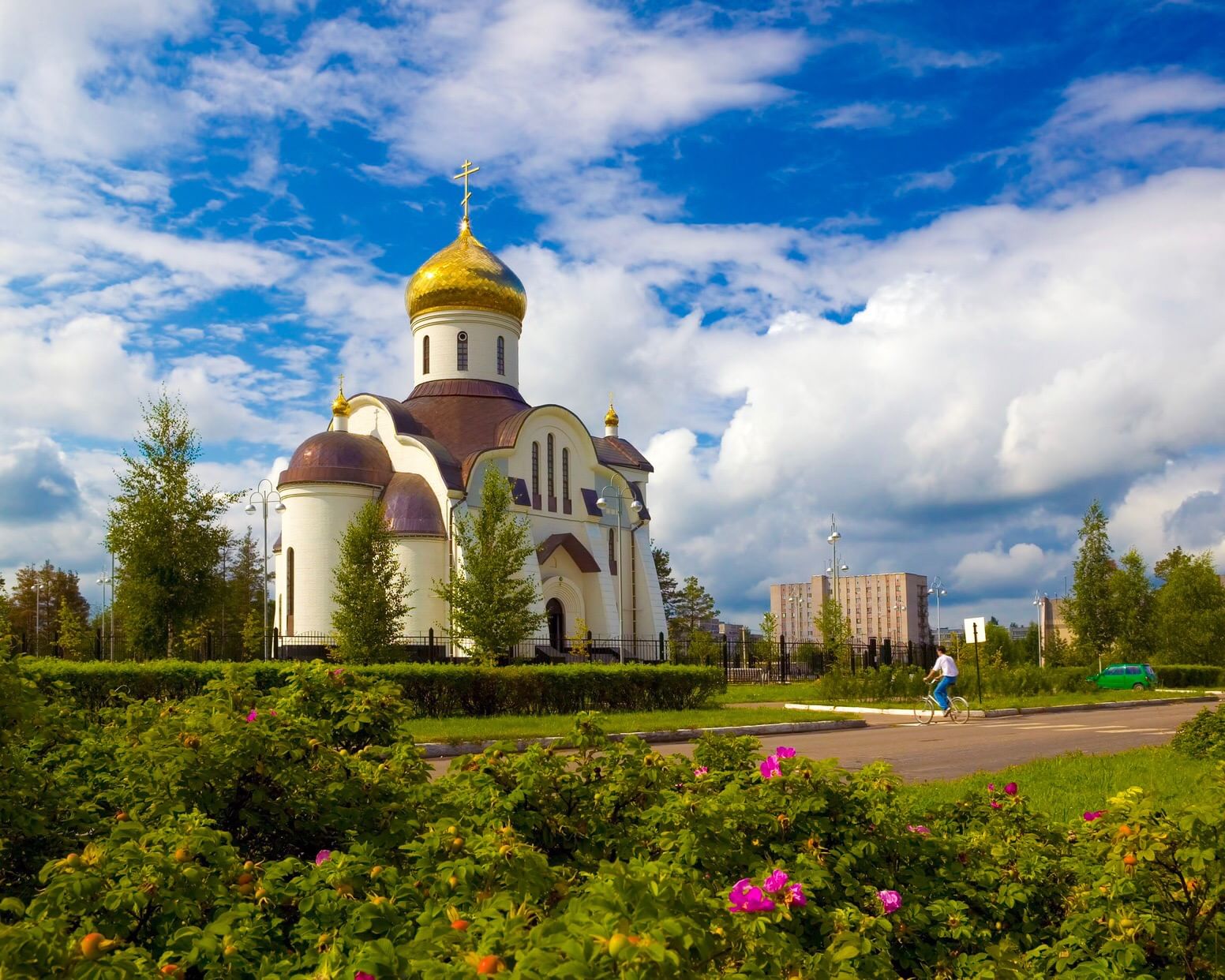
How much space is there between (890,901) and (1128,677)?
118 feet

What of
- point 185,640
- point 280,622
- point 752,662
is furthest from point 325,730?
point 752,662

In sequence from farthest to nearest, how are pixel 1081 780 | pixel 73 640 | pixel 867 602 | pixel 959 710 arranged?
pixel 867 602
pixel 73 640
pixel 959 710
pixel 1081 780

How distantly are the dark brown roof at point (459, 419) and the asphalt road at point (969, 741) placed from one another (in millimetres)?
17642

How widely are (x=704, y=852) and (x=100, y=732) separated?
403 cm

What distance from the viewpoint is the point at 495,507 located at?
1129 inches

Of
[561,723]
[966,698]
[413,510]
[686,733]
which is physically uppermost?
[413,510]

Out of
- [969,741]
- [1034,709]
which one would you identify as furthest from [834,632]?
Result: [969,741]

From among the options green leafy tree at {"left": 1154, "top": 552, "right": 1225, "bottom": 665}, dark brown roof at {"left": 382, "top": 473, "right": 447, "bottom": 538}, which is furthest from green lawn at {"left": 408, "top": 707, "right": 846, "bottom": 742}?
green leafy tree at {"left": 1154, "top": 552, "right": 1225, "bottom": 665}

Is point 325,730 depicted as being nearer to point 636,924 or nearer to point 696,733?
point 636,924

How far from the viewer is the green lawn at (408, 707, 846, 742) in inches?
587

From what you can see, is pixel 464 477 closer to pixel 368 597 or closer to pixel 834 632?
pixel 368 597

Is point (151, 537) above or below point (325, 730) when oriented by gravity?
above

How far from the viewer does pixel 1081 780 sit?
32.0ft

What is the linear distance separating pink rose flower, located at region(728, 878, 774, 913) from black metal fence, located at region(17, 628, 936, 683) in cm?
2362
